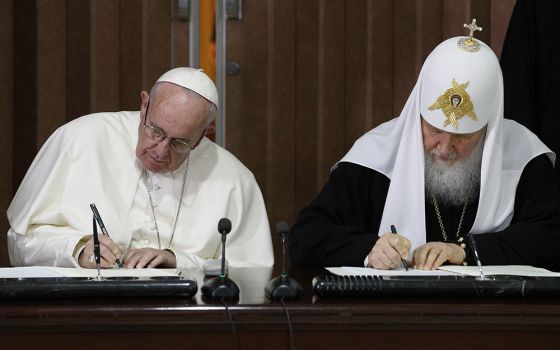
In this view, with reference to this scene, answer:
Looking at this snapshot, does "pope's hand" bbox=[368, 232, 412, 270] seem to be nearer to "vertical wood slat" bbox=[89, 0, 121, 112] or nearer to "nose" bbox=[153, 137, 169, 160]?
"nose" bbox=[153, 137, 169, 160]

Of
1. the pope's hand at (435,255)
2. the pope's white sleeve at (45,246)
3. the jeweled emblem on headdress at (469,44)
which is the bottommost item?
the pope's white sleeve at (45,246)

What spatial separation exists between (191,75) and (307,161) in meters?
1.76

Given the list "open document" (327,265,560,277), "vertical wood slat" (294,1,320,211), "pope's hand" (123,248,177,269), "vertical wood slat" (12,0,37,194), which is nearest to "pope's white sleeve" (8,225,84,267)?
"pope's hand" (123,248,177,269)

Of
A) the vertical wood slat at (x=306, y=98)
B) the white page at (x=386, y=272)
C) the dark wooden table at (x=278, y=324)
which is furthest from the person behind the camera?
the vertical wood slat at (x=306, y=98)

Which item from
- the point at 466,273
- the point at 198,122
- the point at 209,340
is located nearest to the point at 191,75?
the point at 198,122

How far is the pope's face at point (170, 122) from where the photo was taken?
12.4ft

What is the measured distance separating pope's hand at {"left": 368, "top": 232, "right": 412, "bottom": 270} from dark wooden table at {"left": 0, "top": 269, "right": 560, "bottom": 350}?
0.64 metres

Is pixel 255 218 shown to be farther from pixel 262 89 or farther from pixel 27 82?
pixel 27 82

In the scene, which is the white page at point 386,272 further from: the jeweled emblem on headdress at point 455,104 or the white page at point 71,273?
the jeweled emblem on headdress at point 455,104

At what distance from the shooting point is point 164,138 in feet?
12.5

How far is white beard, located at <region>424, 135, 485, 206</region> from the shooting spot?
152 inches

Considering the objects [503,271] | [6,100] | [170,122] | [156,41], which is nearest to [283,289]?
[503,271]

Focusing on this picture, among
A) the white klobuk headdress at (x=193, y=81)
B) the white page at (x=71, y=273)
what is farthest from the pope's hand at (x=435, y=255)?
the white klobuk headdress at (x=193, y=81)

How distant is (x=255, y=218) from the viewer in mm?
4234
